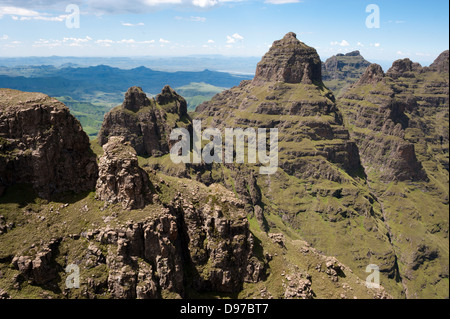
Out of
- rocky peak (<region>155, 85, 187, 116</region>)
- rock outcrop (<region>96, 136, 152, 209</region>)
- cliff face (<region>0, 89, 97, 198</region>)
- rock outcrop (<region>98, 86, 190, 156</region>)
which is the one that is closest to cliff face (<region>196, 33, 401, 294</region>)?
rock outcrop (<region>98, 86, 190, 156</region>)

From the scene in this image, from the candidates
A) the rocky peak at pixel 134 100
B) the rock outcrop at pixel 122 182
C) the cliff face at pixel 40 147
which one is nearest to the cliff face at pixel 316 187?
the rocky peak at pixel 134 100

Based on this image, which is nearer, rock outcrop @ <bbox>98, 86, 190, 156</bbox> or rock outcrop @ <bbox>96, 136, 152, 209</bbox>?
rock outcrop @ <bbox>96, 136, 152, 209</bbox>

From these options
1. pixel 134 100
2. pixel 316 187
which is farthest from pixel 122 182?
pixel 316 187

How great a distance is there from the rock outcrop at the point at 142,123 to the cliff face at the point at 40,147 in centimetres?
10354

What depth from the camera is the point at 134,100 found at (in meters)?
154

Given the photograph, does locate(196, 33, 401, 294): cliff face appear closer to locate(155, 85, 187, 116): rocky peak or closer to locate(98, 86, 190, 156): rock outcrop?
locate(98, 86, 190, 156): rock outcrop

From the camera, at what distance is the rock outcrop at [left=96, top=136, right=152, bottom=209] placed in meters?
43.5

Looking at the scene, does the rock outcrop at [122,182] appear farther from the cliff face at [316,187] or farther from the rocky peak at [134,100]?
the rocky peak at [134,100]

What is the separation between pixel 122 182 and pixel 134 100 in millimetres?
120304

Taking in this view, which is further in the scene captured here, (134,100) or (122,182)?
(134,100)

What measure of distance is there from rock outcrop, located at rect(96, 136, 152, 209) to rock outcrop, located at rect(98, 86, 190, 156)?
10622cm

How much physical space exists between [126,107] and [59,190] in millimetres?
116227

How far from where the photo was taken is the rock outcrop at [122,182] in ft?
143

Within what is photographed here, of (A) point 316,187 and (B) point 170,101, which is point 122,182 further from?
(A) point 316,187
